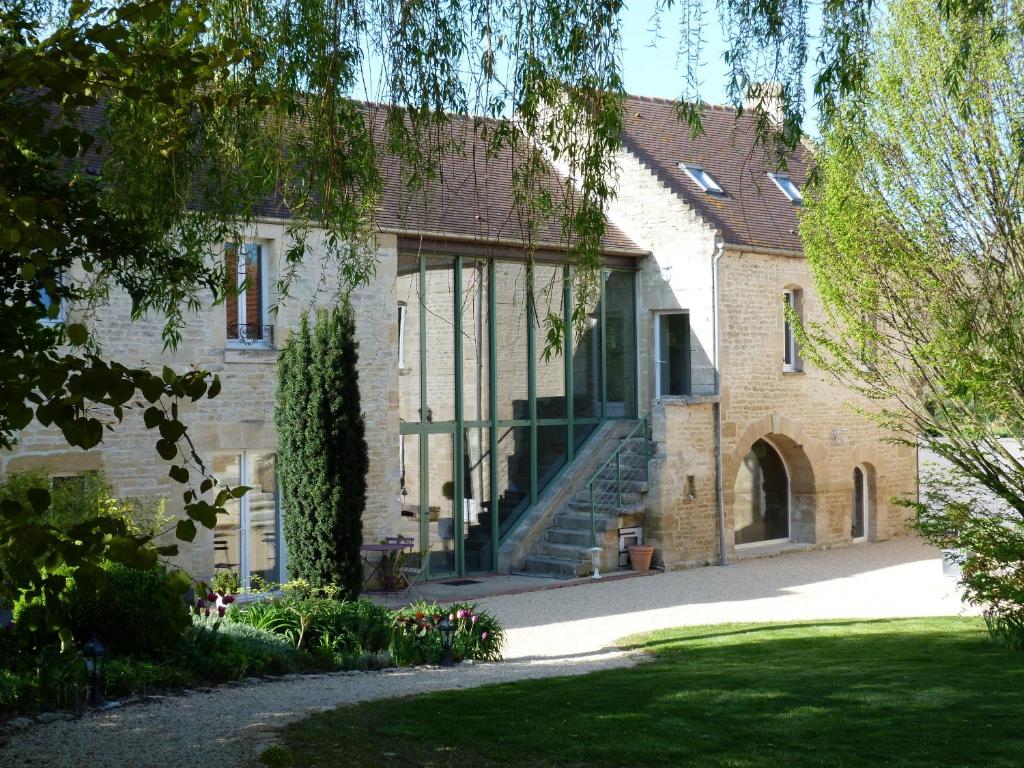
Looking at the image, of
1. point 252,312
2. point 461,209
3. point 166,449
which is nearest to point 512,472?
point 461,209

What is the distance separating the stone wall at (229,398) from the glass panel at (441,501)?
0.96m

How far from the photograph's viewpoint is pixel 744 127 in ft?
76.2

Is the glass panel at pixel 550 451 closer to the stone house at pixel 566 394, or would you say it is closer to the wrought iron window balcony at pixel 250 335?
the stone house at pixel 566 394

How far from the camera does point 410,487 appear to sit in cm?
1644

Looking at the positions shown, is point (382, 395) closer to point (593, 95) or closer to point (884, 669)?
point (884, 669)

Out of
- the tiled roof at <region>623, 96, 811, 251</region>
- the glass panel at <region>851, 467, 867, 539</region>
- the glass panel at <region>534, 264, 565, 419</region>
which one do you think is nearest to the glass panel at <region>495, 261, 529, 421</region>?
the glass panel at <region>534, 264, 565, 419</region>

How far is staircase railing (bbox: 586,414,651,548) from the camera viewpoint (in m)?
17.4

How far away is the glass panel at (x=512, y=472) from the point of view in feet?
57.4

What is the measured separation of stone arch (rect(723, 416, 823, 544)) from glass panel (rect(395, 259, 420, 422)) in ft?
18.5

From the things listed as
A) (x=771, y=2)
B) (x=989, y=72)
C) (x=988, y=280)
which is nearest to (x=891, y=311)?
(x=988, y=280)

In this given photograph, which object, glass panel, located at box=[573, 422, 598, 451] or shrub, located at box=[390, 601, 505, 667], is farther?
glass panel, located at box=[573, 422, 598, 451]

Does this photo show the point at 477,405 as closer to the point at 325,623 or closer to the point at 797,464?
the point at 797,464

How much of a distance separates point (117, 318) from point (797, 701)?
8.85 metres

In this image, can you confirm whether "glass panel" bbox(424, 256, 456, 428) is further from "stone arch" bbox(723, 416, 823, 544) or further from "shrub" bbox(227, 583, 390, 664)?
"shrub" bbox(227, 583, 390, 664)
